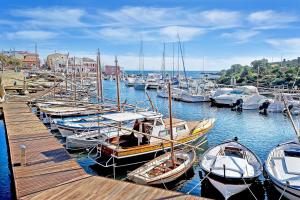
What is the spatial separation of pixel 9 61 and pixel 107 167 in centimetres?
9308

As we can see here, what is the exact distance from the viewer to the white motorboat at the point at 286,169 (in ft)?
45.6

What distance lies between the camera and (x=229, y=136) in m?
30.8

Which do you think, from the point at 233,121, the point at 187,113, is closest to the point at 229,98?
the point at 187,113

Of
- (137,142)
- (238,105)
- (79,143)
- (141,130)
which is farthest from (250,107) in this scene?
(79,143)

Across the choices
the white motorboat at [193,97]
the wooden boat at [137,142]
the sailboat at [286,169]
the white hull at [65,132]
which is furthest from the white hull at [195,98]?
the sailboat at [286,169]

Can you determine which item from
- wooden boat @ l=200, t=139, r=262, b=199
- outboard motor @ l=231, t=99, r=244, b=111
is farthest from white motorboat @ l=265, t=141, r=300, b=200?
outboard motor @ l=231, t=99, r=244, b=111

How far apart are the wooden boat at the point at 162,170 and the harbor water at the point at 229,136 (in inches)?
39.9

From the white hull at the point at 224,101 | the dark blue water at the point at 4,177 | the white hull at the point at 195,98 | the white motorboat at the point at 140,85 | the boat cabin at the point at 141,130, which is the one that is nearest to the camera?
the dark blue water at the point at 4,177

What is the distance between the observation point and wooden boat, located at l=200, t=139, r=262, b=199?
1493 cm

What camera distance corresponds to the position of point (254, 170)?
16172 mm

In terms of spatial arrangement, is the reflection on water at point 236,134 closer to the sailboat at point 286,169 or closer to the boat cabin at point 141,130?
the sailboat at point 286,169

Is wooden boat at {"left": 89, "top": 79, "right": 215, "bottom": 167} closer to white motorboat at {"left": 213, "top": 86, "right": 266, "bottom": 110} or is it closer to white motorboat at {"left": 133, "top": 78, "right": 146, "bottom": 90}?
white motorboat at {"left": 213, "top": 86, "right": 266, "bottom": 110}

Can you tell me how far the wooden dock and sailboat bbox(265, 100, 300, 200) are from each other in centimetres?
538

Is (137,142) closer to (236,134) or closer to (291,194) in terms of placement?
(291,194)
